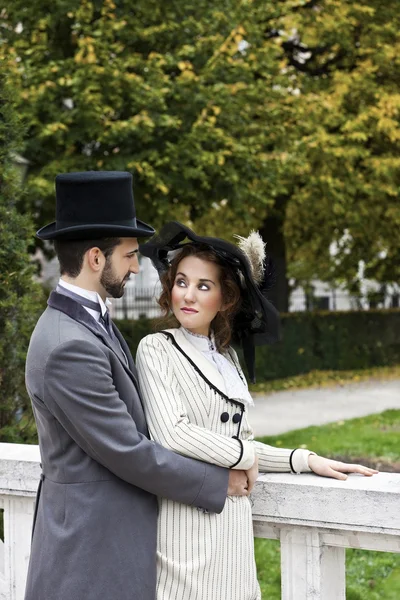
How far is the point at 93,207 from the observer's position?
262 centimetres

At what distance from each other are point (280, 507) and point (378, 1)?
1770 centimetres

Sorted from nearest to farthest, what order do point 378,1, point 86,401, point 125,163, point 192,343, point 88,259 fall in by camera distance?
point 86,401 < point 88,259 < point 192,343 < point 125,163 < point 378,1

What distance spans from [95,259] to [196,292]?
370mm

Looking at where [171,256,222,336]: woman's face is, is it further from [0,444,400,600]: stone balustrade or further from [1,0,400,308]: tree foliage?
[1,0,400,308]: tree foliage

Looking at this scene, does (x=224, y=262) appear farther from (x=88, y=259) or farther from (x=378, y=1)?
(x=378, y=1)

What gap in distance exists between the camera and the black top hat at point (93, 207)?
2582 millimetres

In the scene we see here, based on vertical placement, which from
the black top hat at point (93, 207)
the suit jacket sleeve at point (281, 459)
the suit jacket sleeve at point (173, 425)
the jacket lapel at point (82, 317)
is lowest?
the suit jacket sleeve at point (281, 459)

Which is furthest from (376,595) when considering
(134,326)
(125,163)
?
(134,326)

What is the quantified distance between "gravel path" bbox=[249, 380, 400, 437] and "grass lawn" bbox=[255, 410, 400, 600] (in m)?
0.70

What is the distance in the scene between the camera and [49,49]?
43.5ft

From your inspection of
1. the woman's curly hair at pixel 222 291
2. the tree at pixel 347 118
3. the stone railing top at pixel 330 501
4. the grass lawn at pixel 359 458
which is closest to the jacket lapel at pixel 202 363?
the woman's curly hair at pixel 222 291

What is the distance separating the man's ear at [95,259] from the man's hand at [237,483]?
71cm

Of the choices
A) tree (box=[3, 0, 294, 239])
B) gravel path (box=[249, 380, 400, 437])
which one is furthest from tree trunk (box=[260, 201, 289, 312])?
tree (box=[3, 0, 294, 239])

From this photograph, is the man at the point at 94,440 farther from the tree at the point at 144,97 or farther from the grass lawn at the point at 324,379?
the grass lawn at the point at 324,379
